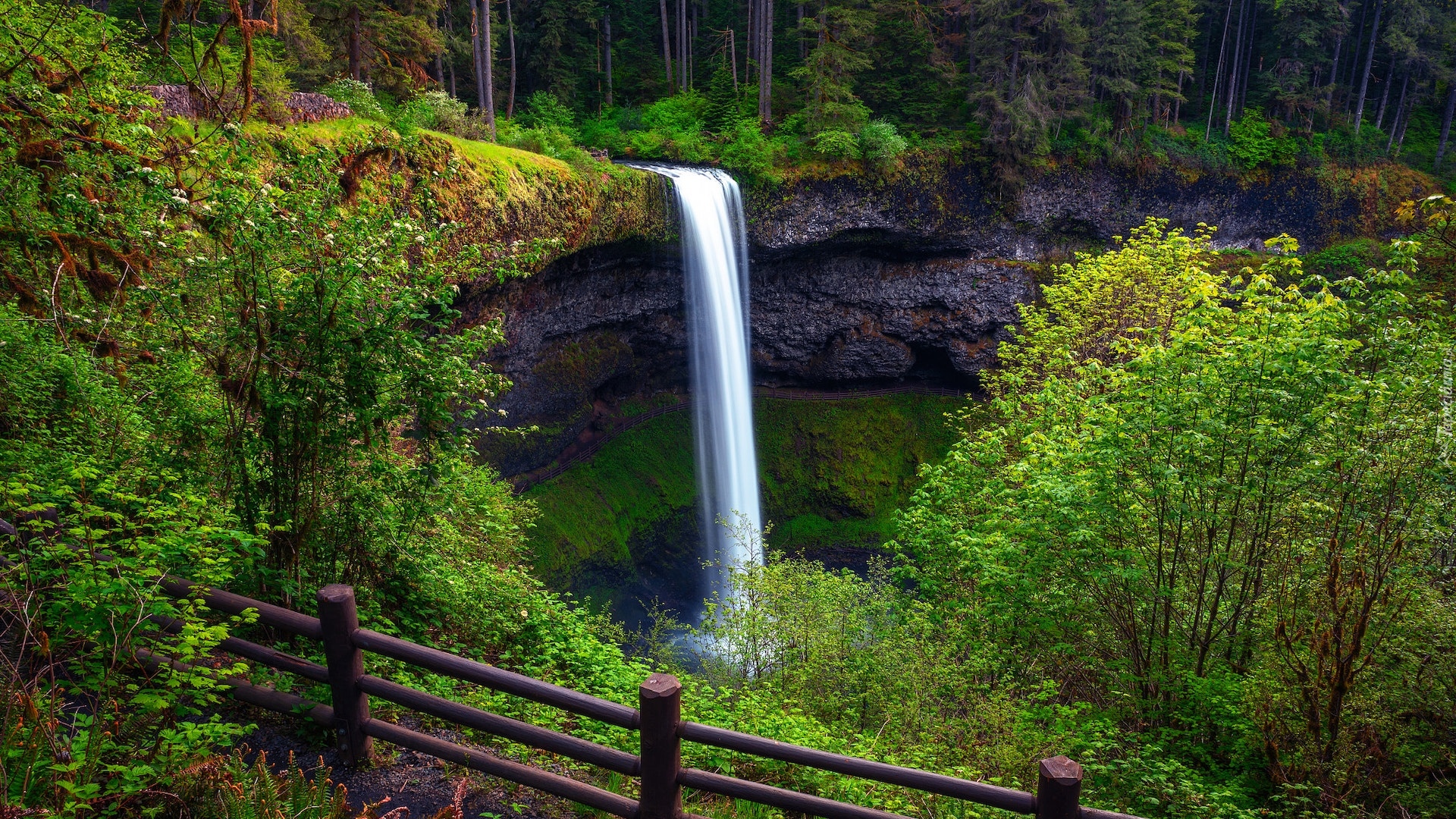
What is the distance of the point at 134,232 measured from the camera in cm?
468

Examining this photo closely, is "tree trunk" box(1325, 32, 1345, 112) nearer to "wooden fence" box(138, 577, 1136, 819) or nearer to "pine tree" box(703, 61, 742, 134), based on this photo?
"pine tree" box(703, 61, 742, 134)

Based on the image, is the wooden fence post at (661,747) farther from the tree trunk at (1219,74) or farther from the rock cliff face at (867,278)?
the tree trunk at (1219,74)

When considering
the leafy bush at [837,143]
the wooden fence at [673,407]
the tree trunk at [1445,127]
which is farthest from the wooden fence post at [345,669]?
the tree trunk at [1445,127]

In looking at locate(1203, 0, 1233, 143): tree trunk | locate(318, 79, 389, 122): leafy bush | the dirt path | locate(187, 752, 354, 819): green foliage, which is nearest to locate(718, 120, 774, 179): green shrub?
locate(318, 79, 389, 122): leafy bush

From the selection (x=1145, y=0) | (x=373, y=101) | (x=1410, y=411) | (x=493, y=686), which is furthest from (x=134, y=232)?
(x=1145, y=0)

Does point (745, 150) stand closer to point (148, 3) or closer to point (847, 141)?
point (847, 141)

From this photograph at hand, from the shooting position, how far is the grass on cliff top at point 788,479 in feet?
74.3

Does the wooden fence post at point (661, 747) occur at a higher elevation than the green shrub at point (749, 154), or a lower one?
lower

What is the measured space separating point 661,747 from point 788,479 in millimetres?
23323

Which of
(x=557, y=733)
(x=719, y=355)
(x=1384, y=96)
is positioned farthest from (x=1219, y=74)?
(x=557, y=733)

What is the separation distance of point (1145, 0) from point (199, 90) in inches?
1371

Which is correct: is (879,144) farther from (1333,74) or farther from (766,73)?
(1333,74)

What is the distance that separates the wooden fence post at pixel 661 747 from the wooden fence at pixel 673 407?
16354 mm

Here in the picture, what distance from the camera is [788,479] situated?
2689cm
